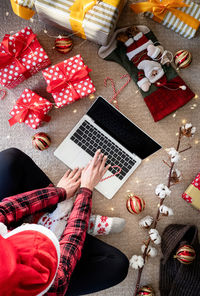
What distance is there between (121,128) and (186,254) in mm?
526

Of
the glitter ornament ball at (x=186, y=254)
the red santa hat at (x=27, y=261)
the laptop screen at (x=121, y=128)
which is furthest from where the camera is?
the laptop screen at (x=121, y=128)

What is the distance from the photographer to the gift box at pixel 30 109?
116cm

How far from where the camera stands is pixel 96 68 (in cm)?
124

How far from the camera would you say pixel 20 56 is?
3.77ft

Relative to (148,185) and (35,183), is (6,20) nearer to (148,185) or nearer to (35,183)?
(35,183)

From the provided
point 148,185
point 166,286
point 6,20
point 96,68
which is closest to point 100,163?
point 148,185

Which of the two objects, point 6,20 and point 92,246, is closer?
point 92,246

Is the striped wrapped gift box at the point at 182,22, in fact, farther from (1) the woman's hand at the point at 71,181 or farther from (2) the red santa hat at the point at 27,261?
(2) the red santa hat at the point at 27,261

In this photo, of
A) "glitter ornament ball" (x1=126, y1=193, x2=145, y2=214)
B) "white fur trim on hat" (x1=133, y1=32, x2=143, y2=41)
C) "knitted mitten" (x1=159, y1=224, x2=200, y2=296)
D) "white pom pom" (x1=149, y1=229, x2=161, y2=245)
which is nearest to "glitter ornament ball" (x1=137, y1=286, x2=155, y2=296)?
"knitted mitten" (x1=159, y1=224, x2=200, y2=296)

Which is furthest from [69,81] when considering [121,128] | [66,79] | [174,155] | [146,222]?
[146,222]

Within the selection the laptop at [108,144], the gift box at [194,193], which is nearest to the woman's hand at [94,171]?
the laptop at [108,144]

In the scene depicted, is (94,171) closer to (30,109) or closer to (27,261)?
(30,109)

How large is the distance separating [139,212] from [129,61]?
63 cm

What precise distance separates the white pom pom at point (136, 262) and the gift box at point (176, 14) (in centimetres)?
95
